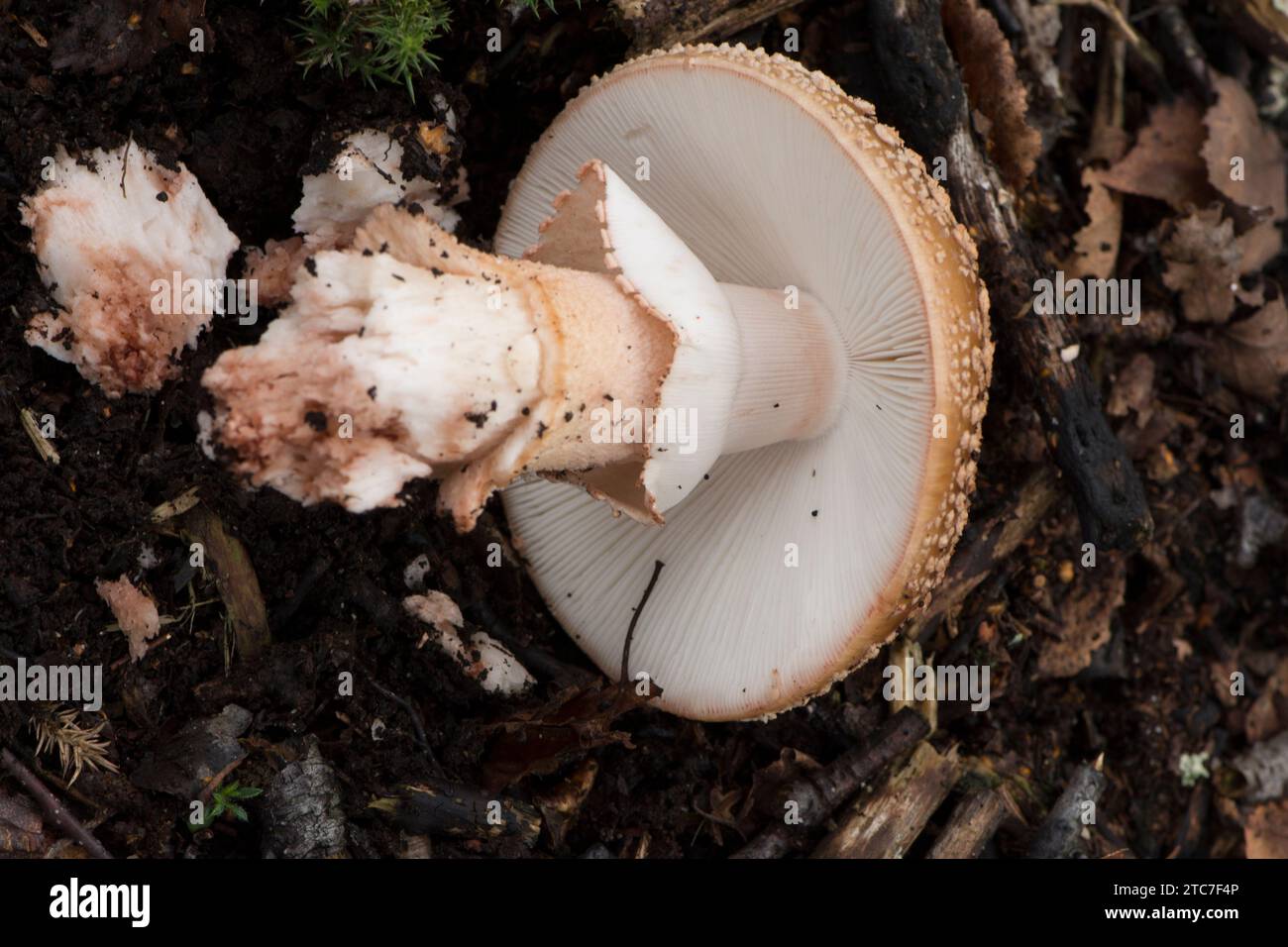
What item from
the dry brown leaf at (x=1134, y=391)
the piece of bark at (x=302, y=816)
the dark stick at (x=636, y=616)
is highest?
the dry brown leaf at (x=1134, y=391)

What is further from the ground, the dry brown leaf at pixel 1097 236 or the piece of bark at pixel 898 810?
the dry brown leaf at pixel 1097 236

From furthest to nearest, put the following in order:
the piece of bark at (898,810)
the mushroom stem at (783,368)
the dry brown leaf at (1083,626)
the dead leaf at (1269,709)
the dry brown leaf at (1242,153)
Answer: the dead leaf at (1269,709) → the dry brown leaf at (1242,153) → the dry brown leaf at (1083,626) → the piece of bark at (898,810) → the mushroom stem at (783,368)

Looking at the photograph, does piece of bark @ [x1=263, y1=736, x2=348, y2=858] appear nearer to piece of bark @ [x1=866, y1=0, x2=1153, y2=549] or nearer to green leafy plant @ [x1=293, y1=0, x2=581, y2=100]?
green leafy plant @ [x1=293, y1=0, x2=581, y2=100]

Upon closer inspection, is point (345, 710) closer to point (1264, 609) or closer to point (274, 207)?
point (274, 207)

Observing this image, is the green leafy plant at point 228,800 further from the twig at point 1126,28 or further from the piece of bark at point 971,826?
the twig at point 1126,28

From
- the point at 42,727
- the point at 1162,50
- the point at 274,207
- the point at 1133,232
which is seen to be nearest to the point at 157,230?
the point at 274,207

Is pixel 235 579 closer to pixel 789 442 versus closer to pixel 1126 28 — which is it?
pixel 789 442

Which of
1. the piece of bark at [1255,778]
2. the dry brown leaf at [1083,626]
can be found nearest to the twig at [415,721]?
the dry brown leaf at [1083,626]
